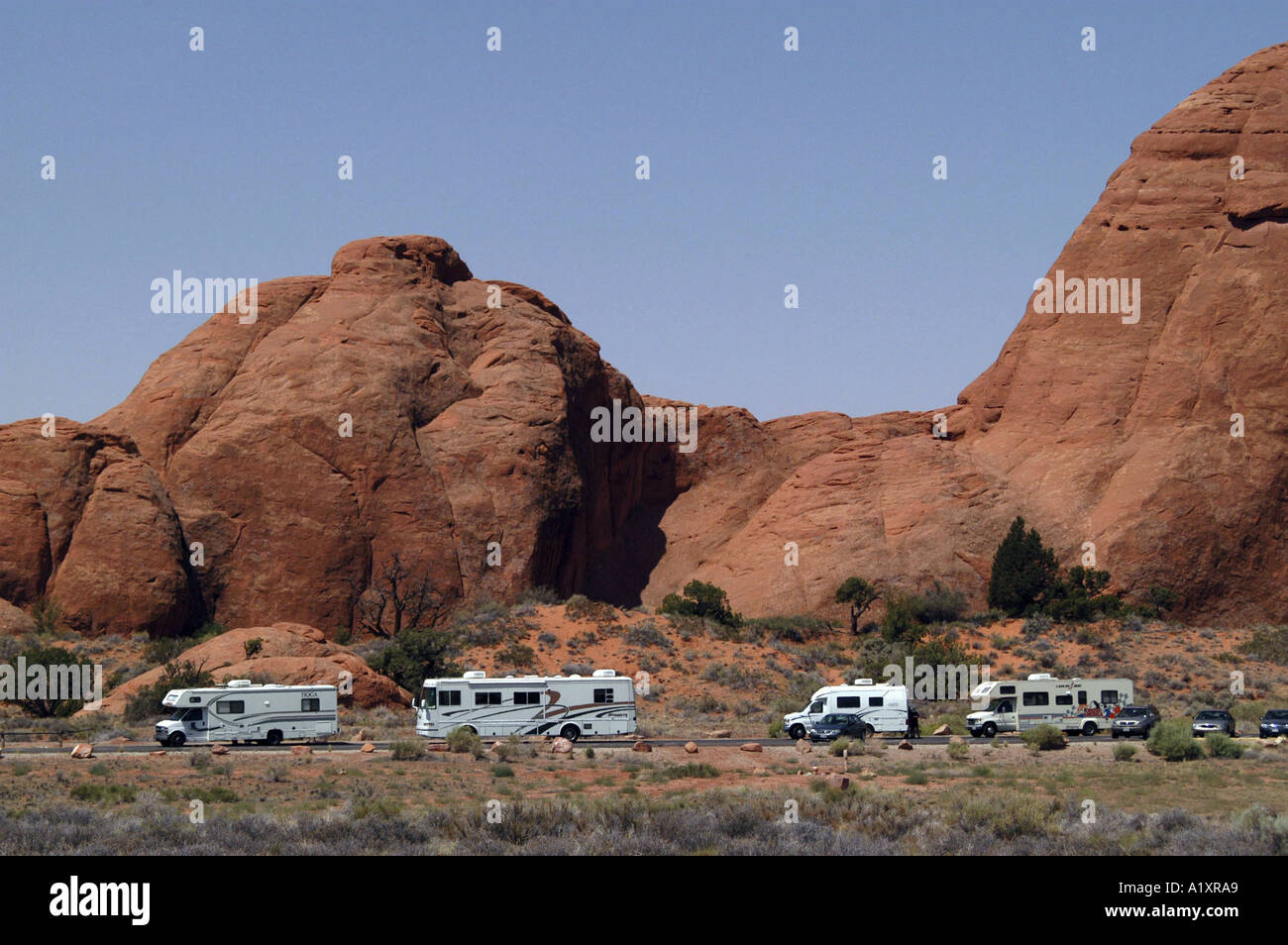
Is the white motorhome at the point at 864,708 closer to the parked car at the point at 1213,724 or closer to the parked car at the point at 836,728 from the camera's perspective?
the parked car at the point at 836,728

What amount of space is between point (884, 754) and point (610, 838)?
1654 cm

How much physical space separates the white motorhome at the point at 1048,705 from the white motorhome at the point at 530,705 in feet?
36.7

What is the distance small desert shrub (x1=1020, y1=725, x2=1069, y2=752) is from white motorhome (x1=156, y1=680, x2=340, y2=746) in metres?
19.0

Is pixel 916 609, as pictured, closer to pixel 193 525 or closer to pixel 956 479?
pixel 956 479

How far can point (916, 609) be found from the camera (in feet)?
197

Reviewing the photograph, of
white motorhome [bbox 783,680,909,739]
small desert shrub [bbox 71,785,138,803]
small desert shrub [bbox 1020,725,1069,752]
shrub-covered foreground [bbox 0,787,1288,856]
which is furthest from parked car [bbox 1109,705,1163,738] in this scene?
small desert shrub [bbox 71,785,138,803]

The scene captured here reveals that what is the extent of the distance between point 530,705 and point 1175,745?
1701 cm

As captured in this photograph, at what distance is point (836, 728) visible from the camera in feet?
120

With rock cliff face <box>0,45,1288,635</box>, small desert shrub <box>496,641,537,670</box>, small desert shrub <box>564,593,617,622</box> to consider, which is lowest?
small desert shrub <box>496,641,537,670</box>

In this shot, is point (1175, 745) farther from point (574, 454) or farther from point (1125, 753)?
point (574, 454)

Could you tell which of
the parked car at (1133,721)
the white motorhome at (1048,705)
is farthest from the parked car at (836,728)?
Answer: the parked car at (1133,721)

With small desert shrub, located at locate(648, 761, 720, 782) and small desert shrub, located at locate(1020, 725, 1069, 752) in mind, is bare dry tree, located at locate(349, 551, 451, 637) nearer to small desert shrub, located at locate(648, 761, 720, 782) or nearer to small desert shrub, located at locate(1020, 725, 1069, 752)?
small desert shrub, located at locate(1020, 725, 1069, 752)

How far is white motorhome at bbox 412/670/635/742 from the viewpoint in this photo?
115ft

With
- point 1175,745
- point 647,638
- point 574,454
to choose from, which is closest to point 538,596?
point 574,454
